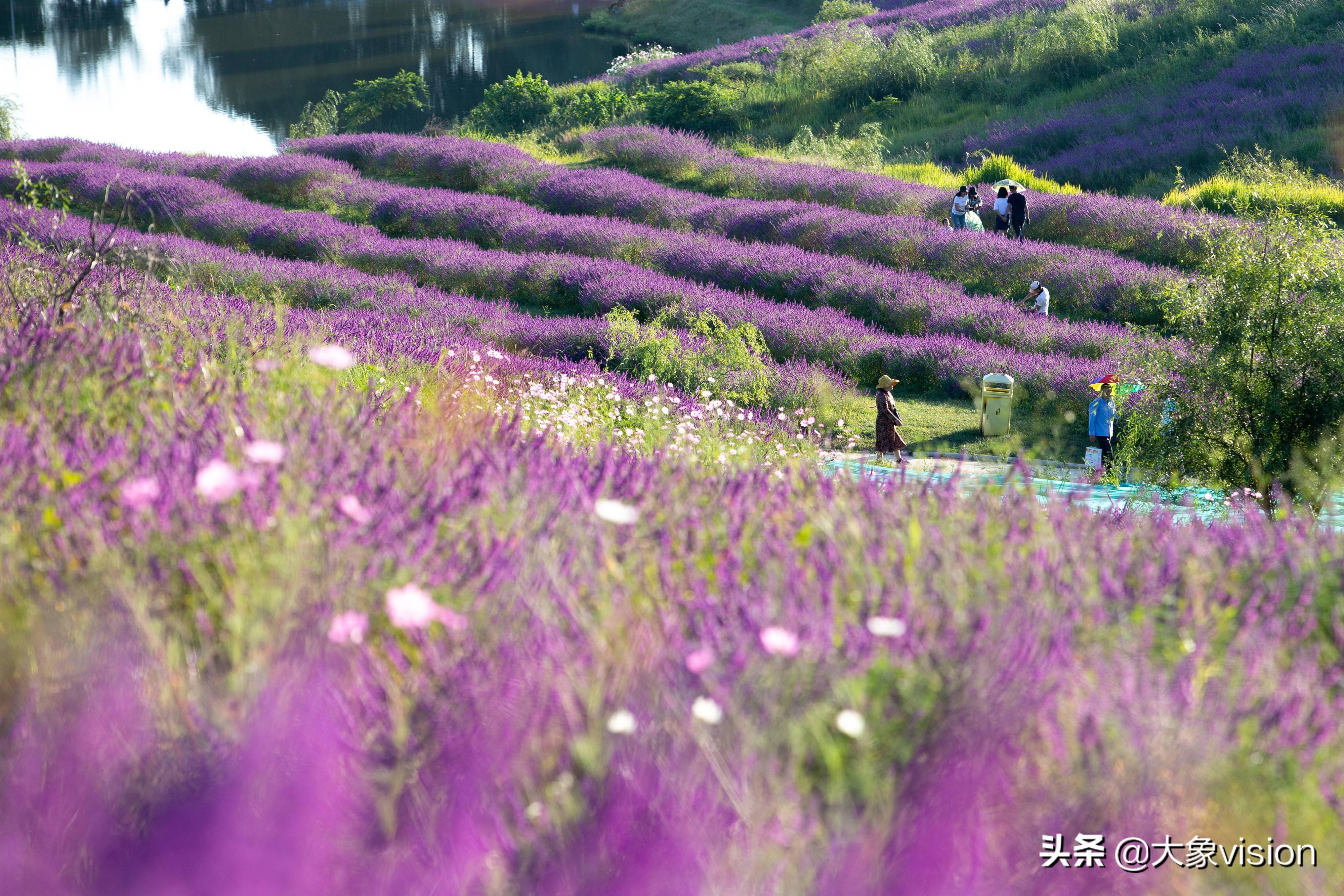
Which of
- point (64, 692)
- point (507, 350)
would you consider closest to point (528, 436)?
point (64, 692)

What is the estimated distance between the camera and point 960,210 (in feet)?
48.4

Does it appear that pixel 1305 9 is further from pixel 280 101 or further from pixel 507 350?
pixel 280 101

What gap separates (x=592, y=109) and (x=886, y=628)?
25.0 m

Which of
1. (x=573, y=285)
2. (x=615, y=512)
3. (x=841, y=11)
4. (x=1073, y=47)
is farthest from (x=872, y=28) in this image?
(x=615, y=512)

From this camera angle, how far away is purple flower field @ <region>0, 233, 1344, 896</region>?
1.35m

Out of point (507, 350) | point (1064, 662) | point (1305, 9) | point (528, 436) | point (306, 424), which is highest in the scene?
point (1305, 9)

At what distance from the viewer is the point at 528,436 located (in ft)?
11.6

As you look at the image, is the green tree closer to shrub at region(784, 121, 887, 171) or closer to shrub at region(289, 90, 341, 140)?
shrub at region(784, 121, 887, 171)

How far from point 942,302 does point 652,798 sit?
1085cm

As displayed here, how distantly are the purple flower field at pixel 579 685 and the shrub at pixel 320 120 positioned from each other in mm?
27251

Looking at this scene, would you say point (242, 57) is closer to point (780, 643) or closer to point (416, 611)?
point (416, 611)

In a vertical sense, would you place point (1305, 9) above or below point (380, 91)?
above

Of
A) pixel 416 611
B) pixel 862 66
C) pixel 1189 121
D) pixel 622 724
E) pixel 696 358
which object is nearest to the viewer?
pixel 622 724

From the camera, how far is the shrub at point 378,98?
30.0 m
